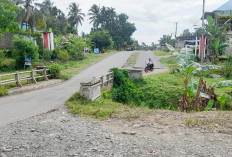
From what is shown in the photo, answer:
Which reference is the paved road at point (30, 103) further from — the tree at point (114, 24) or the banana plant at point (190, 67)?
the tree at point (114, 24)

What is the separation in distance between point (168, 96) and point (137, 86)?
8.02 feet

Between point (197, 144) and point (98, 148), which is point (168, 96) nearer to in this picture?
point (197, 144)

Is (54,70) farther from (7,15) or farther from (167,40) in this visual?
(167,40)

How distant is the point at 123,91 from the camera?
547 inches

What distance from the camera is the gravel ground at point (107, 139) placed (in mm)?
5438

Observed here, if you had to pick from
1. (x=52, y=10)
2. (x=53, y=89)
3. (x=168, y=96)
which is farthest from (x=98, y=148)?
(x=52, y=10)

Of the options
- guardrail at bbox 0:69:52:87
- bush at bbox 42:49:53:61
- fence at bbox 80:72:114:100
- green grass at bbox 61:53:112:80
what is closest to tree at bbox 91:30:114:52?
green grass at bbox 61:53:112:80

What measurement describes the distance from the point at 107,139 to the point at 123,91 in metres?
7.80

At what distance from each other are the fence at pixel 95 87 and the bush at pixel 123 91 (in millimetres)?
696

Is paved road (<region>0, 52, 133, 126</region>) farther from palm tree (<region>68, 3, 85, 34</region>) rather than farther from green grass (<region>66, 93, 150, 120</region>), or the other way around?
palm tree (<region>68, 3, 85, 34</region>)

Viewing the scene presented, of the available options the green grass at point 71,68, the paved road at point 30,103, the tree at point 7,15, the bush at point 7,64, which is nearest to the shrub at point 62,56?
the green grass at point 71,68

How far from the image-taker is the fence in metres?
10.0

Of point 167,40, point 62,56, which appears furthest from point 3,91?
point 167,40

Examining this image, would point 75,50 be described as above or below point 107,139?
above
